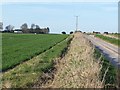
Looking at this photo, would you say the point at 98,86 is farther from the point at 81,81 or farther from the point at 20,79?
the point at 20,79

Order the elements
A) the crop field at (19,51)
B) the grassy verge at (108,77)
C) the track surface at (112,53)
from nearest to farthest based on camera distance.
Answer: the grassy verge at (108,77) < the crop field at (19,51) < the track surface at (112,53)

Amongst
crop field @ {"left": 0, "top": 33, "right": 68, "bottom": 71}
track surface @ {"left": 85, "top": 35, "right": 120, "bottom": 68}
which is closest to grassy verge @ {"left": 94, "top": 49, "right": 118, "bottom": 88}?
crop field @ {"left": 0, "top": 33, "right": 68, "bottom": 71}

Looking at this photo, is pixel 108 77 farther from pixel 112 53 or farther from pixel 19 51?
pixel 112 53

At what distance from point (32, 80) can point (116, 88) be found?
9.25 feet

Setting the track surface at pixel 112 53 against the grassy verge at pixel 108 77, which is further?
the track surface at pixel 112 53

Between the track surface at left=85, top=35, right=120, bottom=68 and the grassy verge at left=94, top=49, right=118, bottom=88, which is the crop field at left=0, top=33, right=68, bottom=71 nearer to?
the grassy verge at left=94, top=49, right=118, bottom=88

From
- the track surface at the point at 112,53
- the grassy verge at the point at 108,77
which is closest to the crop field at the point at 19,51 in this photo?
the grassy verge at the point at 108,77

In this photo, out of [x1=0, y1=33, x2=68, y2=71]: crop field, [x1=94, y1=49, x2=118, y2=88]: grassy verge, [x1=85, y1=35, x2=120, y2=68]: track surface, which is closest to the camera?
[x1=94, y1=49, x2=118, y2=88]: grassy verge

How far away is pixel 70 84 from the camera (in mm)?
10172

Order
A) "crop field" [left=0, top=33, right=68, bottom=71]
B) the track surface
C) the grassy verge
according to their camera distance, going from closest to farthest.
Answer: the grassy verge → "crop field" [left=0, top=33, right=68, bottom=71] → the track surface

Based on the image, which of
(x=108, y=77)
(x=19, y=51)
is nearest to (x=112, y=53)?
(x=19, y=51)

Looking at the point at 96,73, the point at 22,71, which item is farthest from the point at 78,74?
the point at 22,71

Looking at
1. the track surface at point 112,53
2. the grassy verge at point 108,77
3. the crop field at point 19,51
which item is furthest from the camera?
the track surface at point 112,53

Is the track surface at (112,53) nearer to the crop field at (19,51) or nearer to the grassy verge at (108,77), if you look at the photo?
the crop field at (19,51)
